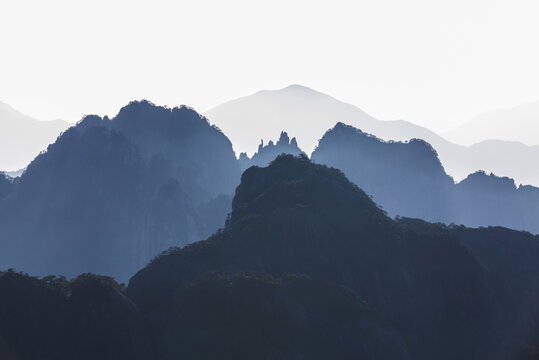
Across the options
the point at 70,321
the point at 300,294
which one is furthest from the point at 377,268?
the point at 70,321

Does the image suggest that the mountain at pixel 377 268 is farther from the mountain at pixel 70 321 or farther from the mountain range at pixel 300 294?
the mountain at pixel 70 321

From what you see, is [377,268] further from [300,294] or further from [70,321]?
[70,321]

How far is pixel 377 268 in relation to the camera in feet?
→ 357

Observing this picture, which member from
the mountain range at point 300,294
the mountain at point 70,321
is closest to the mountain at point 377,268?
the mountain range at point 300,294

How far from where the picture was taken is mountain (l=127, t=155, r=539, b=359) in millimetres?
104062

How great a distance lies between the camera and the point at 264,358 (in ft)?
277

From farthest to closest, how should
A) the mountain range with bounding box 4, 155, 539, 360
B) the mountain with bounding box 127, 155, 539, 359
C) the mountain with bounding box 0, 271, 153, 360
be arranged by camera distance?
the mountain with bounding box 127, 155, 539, 359, the mountain range with bounding box 4, 155, 539, 360, the mountain with bounding box 0, 271, 153, 360

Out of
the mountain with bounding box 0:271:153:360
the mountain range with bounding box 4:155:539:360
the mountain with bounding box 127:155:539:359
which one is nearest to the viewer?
the mountain with bounding box 0:271:153:360

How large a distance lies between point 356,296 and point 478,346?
2415cm

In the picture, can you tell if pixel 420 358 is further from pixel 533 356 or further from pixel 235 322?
pixel 235 322

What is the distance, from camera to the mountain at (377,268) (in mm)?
104062

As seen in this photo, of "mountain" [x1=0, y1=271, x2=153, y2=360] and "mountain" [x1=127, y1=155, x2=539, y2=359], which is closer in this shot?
"mountain" [x1=0, y1=271, x2=153, y2=360]

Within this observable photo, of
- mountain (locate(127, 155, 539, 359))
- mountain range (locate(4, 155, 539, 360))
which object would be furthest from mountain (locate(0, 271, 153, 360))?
mountain (locate(127, 155, 539, 359))

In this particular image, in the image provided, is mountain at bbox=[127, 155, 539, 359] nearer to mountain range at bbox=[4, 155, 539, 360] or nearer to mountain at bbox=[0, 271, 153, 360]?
mountain range at bbox=[4, 155, 539, 360]
